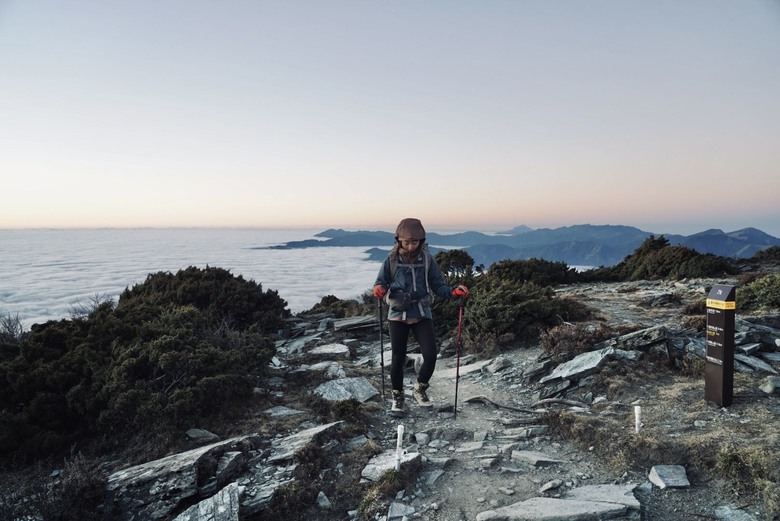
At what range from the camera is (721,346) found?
17.8ft

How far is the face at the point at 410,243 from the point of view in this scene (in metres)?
5.97

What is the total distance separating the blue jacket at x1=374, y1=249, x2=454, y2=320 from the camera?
5.98 m

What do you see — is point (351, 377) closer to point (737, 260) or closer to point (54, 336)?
point (54, 336)

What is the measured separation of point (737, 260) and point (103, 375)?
28.4 metres

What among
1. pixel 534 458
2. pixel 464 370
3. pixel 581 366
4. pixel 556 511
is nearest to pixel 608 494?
pixel 556 511

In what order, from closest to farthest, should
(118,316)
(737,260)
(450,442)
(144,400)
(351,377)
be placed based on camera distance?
(450,442), (144,400), (351,377), (118,316), (737,260)

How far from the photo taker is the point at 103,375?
21.5 ft

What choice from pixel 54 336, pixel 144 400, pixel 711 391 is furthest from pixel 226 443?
pixel 711 391

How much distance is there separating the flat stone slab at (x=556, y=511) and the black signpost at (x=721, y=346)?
9.52 ft

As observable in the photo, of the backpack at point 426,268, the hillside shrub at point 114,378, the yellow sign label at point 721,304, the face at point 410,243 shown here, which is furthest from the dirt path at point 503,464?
the hillside shrub at point 114,378

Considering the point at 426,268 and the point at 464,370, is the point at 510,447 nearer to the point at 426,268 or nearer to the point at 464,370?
the point at 426,268

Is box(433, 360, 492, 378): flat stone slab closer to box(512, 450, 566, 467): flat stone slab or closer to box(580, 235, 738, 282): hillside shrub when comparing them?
box(512, 450, 566, 467): flat stone slab

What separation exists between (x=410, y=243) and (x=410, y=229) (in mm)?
204

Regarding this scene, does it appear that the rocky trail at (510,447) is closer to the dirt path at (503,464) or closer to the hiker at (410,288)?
the dirt path at (503,464)
